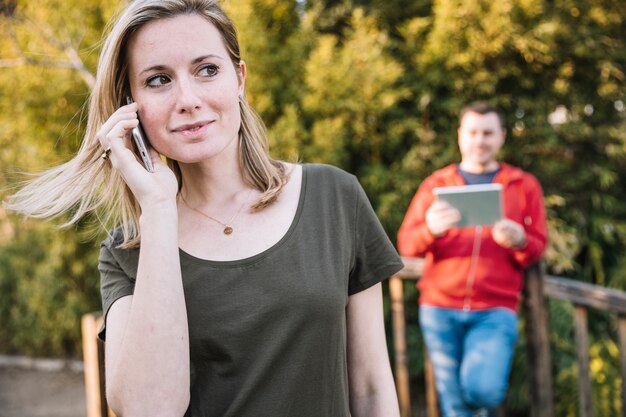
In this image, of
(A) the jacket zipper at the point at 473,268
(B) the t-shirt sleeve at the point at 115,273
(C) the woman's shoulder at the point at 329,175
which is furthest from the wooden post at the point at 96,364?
(A) the jacket zipper at the point at 473,268

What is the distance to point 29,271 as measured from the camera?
251 inches

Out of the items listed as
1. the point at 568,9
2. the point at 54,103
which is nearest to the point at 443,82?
the point at 568,9

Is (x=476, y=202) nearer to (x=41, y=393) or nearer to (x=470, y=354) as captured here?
(x=470, y=354)

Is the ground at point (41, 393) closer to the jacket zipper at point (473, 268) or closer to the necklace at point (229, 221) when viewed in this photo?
the jacket zipper at point (473, 268)

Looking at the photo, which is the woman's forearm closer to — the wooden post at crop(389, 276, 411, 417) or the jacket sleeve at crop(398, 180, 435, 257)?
the jacket sleeve at crop(398, 180, 435, 257)

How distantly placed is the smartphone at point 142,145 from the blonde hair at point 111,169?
80mm

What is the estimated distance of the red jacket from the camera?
315 centimetres

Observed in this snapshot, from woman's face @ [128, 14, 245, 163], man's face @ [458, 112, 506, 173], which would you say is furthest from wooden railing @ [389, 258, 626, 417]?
woman's face @ [128, 14, 245, 163]

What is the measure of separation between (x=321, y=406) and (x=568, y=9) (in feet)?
14.1

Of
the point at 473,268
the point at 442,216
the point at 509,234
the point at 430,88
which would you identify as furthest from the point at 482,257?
the point at 430,88

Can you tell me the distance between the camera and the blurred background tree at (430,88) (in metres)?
4.45

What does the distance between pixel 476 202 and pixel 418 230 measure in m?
0.40

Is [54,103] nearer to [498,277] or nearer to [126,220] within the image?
[498,277]

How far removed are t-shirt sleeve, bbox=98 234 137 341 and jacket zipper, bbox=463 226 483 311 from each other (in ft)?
7.31
